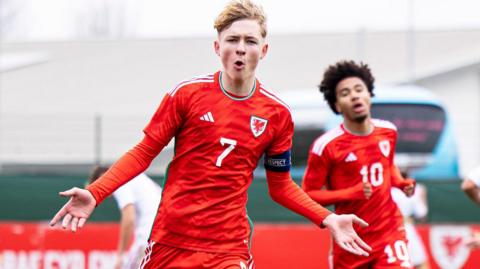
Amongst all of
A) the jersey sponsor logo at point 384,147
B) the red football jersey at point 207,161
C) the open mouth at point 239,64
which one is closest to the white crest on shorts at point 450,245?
the jersey sponsor logo at point 384,147

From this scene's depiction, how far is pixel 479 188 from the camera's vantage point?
8828mm

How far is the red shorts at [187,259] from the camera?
5695 millimetres

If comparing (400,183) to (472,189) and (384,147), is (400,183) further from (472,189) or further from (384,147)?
(472,189)

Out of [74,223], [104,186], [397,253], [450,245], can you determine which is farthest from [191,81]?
[450,245]

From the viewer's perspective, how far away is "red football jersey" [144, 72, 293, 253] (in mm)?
5762

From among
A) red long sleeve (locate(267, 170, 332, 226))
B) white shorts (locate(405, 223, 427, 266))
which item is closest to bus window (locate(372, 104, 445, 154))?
white shorts (locate(405, 223, 427, 266))

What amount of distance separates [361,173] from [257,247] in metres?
4.67

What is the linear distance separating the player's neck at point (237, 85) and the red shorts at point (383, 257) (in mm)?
2253

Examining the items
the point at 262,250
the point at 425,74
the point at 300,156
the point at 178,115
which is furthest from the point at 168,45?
the point at 178,115

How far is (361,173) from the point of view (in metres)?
7.77

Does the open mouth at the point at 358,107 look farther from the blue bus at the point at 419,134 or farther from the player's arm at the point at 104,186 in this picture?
the blue bus at the point at 419,134

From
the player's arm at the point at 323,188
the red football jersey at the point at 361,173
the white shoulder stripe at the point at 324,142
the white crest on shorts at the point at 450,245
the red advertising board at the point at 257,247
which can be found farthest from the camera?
the white crest on shorts at the point at 450,245

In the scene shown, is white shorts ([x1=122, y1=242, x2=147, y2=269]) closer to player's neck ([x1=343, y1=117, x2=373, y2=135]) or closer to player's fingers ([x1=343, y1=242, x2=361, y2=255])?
player's neck ([x1=343, y1=117, x2=373, y2=135])

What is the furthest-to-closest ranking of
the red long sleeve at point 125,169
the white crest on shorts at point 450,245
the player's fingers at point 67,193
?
the white crest on shorts at point 450,245 → the red long sleeve at point 125,169 → the player's fingers at point 67,193
